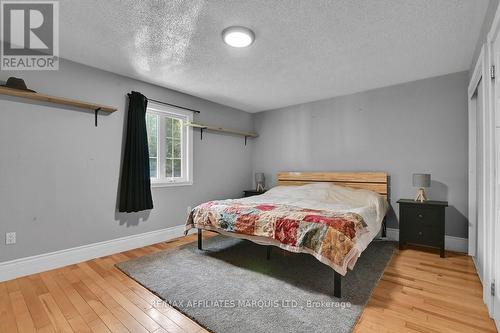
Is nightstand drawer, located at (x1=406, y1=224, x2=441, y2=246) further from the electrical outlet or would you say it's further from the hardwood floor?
the electrical outlet

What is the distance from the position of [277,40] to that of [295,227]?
5.84 feet

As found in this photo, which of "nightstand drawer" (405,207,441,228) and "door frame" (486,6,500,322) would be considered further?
"nightstand drawer" (405,207,441,228)

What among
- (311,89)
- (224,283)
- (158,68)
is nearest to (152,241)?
(224,283)

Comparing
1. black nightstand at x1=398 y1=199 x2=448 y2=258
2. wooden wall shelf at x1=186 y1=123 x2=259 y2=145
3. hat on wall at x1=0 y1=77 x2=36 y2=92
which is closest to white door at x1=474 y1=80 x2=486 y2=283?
black nightstand at x1=398 y1=199 x2=448 y2=258

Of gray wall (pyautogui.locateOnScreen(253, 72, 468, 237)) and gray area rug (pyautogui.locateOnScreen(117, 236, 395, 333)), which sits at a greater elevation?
gray wall (pyautogui.locateOnScreen(253, 72, 468, 237))

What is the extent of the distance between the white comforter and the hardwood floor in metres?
0.62

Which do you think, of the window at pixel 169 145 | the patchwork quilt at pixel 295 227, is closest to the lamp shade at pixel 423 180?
the patchwork quilt at pixel 295 227

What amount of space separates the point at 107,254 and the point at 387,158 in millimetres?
4103

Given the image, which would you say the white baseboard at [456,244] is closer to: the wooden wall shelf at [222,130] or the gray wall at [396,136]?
the gray wall at [396,136]

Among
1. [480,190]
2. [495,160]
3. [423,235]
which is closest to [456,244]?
[423,235]

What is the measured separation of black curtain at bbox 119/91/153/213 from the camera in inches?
123

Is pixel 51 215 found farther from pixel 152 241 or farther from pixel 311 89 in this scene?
pixel 311 89
